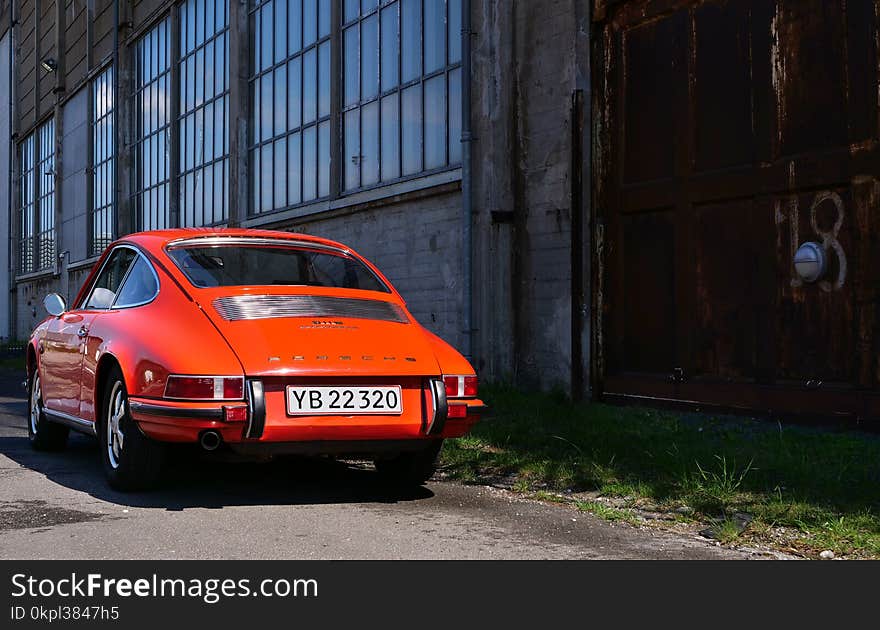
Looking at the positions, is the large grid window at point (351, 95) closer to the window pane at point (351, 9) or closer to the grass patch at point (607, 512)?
the window pane at point (351, 9)

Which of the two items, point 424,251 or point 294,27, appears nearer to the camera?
point 424,251

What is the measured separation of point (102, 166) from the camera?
27078 mm

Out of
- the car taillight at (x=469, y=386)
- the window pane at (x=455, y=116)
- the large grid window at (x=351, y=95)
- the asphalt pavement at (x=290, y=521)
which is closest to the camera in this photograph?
the asphalt pavement at (x=290, y=521)

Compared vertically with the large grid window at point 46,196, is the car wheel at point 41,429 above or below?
below

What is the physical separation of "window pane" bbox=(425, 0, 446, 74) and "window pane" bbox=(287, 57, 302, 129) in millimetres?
3829

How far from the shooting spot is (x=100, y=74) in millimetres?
27094

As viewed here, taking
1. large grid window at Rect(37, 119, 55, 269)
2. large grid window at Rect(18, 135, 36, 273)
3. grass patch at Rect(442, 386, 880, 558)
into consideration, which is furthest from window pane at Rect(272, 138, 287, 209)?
large grid window at Rect(18, 135, 36, 273)

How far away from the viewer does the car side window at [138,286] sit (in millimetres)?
6230

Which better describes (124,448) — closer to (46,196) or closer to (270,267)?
(270,267)

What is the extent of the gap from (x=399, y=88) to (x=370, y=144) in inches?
39.5

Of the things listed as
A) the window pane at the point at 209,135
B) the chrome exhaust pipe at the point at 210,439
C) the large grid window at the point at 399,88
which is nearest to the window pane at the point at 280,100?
the large grid window at the point at 399,88

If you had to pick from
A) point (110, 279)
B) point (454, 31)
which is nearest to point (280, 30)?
point (454, 31)

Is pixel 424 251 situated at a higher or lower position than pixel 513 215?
lower

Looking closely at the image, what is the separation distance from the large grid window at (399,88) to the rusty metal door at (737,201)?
9.04 ft
